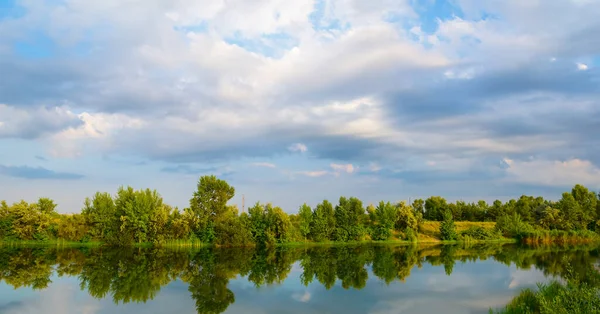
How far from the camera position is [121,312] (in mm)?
21547

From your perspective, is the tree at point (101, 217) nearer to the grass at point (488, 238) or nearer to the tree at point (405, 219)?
the grass at point (488, 238)

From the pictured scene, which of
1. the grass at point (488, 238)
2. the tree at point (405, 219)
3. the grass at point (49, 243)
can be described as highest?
the tree at point (405, 219)

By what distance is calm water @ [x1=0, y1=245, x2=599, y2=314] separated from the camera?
23.0 metres

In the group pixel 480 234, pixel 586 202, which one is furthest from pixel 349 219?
pixel 586 202

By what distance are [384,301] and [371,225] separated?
158ft

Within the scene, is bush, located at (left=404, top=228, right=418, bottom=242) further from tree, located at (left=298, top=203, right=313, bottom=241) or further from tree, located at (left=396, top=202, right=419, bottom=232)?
tree, located at (left=298, top=203, right=313, bottom=241)

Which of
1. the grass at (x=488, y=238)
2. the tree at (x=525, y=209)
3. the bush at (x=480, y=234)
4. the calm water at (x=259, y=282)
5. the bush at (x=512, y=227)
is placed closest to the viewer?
the calm water at (x=259, y=282)

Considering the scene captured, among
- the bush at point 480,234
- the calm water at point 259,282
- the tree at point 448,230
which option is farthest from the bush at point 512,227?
the calm water at point 259,282

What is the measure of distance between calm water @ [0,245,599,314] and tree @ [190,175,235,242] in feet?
38.4

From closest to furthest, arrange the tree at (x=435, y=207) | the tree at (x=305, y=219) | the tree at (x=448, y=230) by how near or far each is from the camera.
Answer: the tree at (x=305, y=219) < the tree at (x=448, y=230) < the tree at (x=435, y=207)

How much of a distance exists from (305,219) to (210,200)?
15.0 metres

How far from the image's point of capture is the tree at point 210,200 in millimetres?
60219

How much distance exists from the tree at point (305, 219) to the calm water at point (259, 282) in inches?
621

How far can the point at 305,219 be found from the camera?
65562 mm
